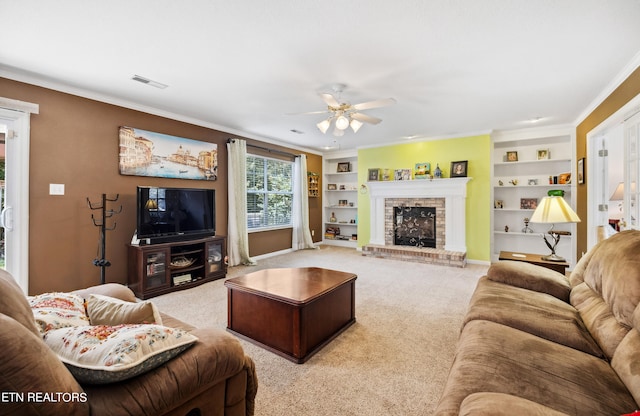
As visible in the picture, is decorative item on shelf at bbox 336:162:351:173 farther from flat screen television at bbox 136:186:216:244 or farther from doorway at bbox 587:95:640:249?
doorway at bbox 587:95:640:249

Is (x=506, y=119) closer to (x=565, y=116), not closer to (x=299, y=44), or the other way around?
(x=565, y=116)

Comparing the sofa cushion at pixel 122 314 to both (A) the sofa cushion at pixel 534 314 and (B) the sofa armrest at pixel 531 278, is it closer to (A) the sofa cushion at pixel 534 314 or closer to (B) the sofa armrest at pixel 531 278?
(A) the sofa cushion at pixel 534 314

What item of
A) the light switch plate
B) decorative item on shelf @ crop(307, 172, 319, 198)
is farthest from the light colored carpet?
decorative item on shelf @ crop(307, 172, 319, 198)

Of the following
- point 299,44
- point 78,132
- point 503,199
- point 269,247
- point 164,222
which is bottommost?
point 269,247

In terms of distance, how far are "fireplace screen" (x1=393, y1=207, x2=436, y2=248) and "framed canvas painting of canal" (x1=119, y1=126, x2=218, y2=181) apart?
3858 millimetres

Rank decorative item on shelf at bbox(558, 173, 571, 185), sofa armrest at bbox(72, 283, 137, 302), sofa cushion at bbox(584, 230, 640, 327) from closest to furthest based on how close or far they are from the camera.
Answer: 1. sofa cushion at bbox(584, 230, 640, 327)
2. sofa armrest at bbox(72, 283, 137, 302)
3. decorative item on shelf at bbox(558, 173, 571, 185)

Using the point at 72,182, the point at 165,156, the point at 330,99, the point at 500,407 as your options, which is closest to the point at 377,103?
the point at 330,99

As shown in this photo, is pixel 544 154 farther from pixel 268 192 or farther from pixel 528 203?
pixel 268 192

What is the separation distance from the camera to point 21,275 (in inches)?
116

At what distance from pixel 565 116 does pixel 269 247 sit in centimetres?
556

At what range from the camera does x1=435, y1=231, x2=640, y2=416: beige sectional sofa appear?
102cm

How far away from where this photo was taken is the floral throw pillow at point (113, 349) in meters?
0.89

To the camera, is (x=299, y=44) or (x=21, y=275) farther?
(x=21, y=275)

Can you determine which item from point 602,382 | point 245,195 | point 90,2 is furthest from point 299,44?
point 245,195
